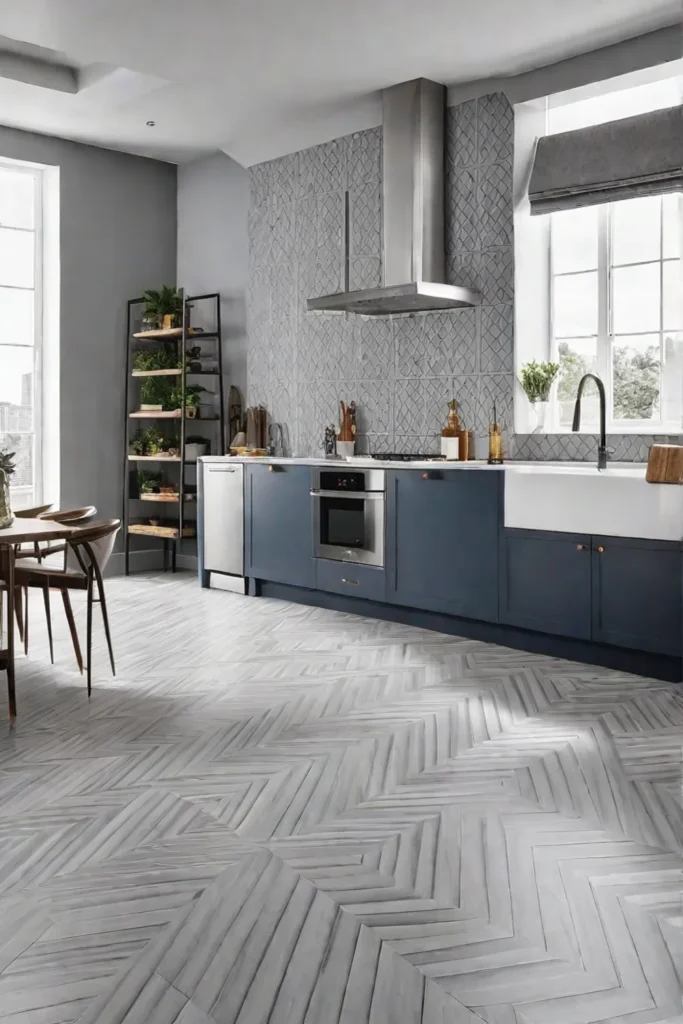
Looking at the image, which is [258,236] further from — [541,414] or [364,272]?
[541,414]

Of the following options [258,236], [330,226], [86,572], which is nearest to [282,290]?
[258,236]

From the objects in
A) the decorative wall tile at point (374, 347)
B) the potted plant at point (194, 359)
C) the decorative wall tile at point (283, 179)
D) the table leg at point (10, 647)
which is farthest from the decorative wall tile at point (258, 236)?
the table leg at point (10, 647)

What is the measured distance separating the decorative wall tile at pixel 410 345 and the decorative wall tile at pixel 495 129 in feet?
3.33

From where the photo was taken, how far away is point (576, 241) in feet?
16.9

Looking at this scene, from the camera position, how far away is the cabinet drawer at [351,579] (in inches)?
205

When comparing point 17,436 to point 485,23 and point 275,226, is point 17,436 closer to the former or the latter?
point 275,226

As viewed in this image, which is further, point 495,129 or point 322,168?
point 322,168

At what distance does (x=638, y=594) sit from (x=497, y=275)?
220 centimetres

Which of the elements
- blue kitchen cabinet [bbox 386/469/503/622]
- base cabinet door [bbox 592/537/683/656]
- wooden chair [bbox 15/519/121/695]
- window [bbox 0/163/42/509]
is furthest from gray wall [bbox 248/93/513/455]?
wooden chair [bbox 15/519/121/695]

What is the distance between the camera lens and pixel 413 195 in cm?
538

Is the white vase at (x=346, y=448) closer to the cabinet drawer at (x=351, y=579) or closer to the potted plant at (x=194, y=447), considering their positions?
the cabinet drawer at (x=351, y=579)

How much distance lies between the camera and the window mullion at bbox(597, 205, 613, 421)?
16.4 ft

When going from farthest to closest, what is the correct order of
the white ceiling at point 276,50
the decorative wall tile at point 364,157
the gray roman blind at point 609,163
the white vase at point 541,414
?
the decorative wall tile at point 364,157 → the white vase at point 541,414 → the gray roman blind at point 609,163 → the white ceiling at point 276,50

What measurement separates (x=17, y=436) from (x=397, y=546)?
335 cm
